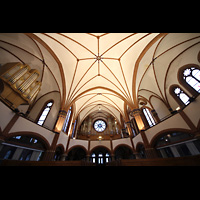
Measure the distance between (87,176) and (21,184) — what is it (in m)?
1.45

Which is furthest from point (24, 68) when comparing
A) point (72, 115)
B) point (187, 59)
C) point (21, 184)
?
point (187, 59)

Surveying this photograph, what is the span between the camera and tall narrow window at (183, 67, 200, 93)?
25.8ft

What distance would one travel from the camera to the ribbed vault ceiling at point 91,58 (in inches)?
324

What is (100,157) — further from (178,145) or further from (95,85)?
(95,85)

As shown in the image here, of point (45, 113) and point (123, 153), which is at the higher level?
point (45, 113)

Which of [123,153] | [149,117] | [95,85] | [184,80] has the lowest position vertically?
[123,153]

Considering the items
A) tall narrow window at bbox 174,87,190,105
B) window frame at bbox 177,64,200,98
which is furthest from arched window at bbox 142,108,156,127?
window frame at bbox 177,64,200,98

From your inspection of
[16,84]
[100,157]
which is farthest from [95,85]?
[100,157]

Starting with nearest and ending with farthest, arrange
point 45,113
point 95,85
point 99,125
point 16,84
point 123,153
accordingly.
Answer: point 16,84, point 45,113, point 95,85, point 123,153, point 99,125

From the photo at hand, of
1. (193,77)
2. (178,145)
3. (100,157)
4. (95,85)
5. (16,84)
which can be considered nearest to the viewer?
(16,84)

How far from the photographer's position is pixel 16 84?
7.02 metres

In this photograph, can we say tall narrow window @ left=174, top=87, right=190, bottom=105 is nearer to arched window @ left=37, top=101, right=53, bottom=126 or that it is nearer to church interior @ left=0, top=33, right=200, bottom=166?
church interior @ left=0, top=33, right=200, bottom=166

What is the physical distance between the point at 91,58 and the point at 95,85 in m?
4.01

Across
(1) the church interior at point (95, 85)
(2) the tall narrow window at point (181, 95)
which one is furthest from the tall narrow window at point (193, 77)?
(2) the tall narrow window at point (181, 95)
